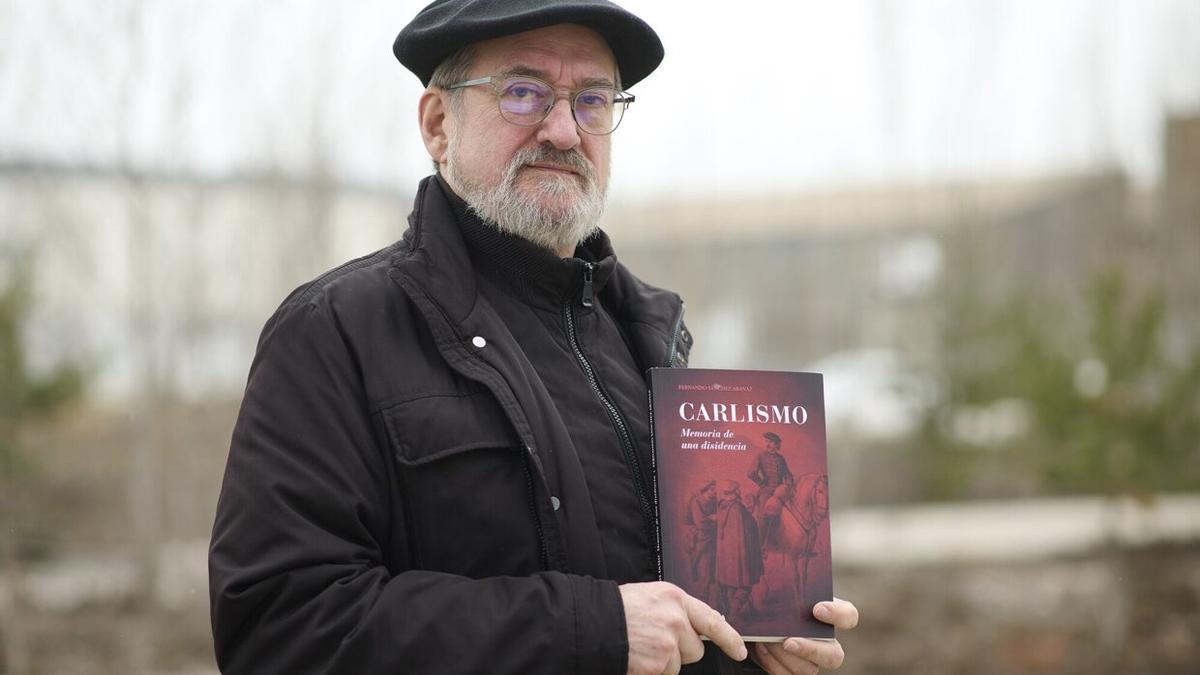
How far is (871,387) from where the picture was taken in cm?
902

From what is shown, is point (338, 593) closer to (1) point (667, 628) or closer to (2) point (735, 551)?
(1) point (667, 628)

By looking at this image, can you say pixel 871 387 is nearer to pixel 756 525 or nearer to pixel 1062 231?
pixel 1062 231

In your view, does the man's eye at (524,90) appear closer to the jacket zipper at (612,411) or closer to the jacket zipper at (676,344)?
the jacket zipper at (612,411)

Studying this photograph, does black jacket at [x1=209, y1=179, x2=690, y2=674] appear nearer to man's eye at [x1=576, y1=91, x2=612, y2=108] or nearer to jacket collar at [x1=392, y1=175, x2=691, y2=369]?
jacket collar at [x1=392, y1=175, x2=691, y2=369]

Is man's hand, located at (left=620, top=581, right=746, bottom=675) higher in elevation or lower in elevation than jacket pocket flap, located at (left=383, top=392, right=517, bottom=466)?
lower

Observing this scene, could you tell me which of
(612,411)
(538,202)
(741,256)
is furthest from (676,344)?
(741,256)

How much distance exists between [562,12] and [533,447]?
0.80 meters

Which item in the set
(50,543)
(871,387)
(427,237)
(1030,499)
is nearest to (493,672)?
(427,237)

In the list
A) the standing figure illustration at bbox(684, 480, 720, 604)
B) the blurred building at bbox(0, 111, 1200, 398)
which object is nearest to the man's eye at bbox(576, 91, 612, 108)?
the standing figure illustration at bbox(684, 480, 720, 604)

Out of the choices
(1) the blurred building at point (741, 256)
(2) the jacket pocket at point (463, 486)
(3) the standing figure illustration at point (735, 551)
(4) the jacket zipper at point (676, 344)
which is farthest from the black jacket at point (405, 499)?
(1) the blurred building at point (741, 256)

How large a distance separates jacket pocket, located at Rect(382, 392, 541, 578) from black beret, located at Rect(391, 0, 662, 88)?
2.24 ft

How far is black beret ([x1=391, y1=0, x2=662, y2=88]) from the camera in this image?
215 centimetres

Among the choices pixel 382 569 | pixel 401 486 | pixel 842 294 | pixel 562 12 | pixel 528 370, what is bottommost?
pixel 382 569

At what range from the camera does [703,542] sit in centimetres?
207
